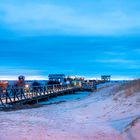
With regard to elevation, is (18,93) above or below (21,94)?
above

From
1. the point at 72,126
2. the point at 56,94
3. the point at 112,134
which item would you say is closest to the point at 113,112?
the point at 72,126

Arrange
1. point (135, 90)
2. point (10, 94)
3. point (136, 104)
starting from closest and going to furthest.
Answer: point (136, 104)
point (135, 90)
point (10, 94)

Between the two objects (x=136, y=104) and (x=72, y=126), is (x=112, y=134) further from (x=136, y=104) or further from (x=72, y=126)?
(x=136, y=104)

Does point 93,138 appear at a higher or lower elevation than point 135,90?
lower

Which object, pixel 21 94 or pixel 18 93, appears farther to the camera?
pixel 18 93

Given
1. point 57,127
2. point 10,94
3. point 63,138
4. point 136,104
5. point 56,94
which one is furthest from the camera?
point 56,94

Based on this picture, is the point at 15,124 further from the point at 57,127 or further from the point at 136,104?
the point at 136,104

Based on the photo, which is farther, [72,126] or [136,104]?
[136,104]

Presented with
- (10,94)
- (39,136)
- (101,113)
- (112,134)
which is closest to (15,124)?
(39,136)

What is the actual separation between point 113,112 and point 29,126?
5.81m

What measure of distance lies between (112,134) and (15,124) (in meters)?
4.46

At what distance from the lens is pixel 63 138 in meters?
14.0

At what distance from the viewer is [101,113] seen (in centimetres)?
Result: 2198

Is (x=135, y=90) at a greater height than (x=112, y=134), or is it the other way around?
(x=135, y=90)
